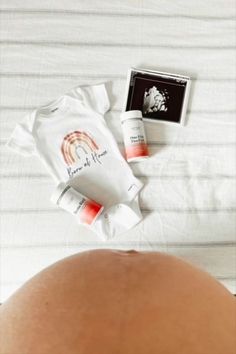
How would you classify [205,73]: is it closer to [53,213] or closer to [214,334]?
[53,213]

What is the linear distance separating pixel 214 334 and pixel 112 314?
115 mm

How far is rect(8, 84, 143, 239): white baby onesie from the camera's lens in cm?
102

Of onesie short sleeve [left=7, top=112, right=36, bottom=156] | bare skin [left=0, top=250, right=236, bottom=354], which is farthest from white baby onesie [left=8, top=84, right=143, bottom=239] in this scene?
bare skin [left=0, top=250, right=236, bottom=354]

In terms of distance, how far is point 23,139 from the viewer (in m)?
1.03

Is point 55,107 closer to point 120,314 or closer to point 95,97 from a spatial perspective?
point 95,97

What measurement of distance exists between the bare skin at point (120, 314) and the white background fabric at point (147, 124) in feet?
1.22

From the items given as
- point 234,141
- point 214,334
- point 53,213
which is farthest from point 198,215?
point 214,334

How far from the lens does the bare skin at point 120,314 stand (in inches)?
18.7

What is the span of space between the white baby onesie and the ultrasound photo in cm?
7

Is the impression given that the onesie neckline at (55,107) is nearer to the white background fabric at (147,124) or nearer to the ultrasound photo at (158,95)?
the white background fabric at (147,124)

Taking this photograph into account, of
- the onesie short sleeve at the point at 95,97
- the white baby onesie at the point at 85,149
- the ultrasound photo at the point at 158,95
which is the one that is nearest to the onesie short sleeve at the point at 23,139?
the white baby onesie at the point at 85,149

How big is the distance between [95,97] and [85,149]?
0.13m

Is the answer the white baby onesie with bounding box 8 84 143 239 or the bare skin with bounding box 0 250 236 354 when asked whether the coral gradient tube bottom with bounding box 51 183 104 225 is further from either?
the bare skin with bounding box 0 250 236 354

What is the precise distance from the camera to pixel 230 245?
3.32 ft
